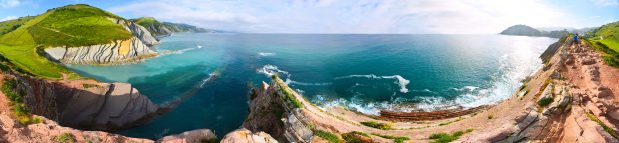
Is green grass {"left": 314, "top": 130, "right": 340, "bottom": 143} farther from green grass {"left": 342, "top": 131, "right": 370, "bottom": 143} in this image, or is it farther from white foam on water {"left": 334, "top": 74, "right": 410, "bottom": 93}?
white foam on water {"left": 334, "top": 74, "right": 410, "bottom": 93}

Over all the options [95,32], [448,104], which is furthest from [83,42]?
[448,104]

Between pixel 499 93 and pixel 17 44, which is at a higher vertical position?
pixel 17 44

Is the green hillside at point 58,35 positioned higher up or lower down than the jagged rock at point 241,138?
higher up

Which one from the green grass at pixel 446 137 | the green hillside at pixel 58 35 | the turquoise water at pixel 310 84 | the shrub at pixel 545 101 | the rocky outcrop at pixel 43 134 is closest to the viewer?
the rocky outcrop at pixel 43 134

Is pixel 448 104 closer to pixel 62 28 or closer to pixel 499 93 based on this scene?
pixel 499 93

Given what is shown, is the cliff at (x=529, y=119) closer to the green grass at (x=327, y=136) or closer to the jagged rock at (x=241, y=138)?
the green grass at (x=327, y=136)

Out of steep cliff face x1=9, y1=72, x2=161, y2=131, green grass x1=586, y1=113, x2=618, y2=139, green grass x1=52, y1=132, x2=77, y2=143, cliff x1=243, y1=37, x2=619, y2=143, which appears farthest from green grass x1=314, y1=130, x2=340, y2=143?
steep cliff face x1=9, y1=72, x2=161, y2=131

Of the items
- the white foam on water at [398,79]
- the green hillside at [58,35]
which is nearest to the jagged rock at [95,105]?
the green hillside at [58,35]
